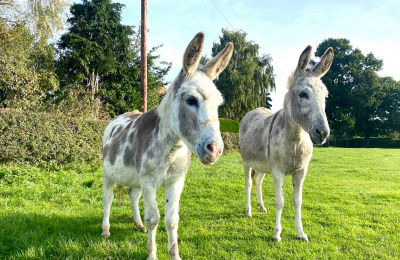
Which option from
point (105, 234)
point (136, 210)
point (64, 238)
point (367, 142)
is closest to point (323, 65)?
point (136, 210)

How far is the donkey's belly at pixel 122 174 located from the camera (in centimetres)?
320

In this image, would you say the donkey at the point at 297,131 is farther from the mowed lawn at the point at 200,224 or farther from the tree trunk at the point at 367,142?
the tree trunk at the point at 367,142

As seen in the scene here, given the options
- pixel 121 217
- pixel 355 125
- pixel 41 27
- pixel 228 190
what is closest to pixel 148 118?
pixel 121 217

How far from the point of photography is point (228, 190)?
7.21 metres

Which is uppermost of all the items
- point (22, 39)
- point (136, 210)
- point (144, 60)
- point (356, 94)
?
point (356, 94)

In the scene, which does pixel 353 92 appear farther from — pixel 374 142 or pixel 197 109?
pixel 197 109

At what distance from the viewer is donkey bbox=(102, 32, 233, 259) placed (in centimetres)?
228

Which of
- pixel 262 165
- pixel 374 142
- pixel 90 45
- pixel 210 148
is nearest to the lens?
pixel 210 148

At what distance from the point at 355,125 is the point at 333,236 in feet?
161

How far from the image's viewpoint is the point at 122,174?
3.40 meters

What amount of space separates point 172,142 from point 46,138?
7765 mm

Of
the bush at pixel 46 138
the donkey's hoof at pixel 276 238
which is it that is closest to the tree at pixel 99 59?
the bush at pixel 46 138

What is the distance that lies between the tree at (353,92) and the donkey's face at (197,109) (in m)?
46.3

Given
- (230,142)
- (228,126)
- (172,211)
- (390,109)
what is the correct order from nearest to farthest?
(172,211)
(230,142)
(228,126)
(390,109)
